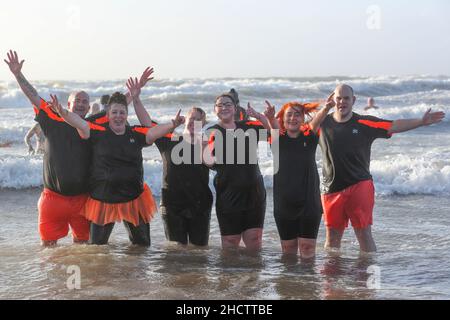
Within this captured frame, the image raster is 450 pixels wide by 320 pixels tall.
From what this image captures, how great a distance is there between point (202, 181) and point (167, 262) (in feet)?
3.20

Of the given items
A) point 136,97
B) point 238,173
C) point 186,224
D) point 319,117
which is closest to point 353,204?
point 319,117

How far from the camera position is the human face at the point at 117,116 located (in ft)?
20.9

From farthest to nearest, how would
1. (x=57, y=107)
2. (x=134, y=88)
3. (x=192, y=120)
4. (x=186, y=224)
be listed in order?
(x=186, y=224) → (x=134, y=88) → (x=192, y=120) → (x=57, y=107)

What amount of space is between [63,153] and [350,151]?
10.2 feet

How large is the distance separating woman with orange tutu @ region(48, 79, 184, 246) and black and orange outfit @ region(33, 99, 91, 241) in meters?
0.12

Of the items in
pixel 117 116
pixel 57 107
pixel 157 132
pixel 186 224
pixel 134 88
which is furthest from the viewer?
pixel 186 224

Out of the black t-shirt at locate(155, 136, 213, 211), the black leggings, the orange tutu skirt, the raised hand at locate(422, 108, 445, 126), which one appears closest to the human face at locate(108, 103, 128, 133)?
the black t-shirt at locate(155, 136, 213, 211)

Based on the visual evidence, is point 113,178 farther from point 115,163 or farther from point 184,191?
point 184,191

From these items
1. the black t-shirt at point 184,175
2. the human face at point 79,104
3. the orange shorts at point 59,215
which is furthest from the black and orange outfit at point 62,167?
the black t-shirt at point 184,175

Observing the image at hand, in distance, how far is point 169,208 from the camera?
22.3ft

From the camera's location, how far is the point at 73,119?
6215 mm

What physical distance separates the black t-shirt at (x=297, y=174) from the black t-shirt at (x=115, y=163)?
4.98 ft

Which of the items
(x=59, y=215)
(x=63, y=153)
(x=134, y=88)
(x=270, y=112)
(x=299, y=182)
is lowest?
(x=59, y=215)
